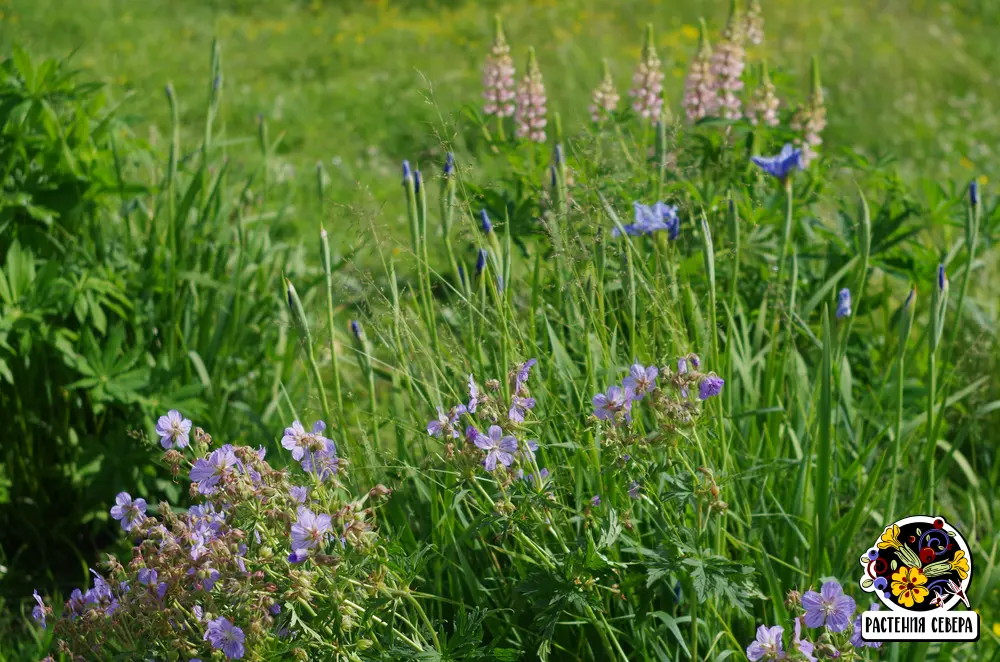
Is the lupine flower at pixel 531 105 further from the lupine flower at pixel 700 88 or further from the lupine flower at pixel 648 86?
the lupine flower at pixel 700 88

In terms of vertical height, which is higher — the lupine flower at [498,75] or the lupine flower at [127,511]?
the lupine flower at [498,75]

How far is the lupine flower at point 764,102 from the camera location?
7.88 ft

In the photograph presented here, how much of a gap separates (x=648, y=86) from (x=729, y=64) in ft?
0.70

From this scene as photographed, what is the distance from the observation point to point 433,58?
290 inches

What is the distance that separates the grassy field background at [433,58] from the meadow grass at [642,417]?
250 cm

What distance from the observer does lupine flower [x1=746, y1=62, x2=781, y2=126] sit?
7.88 ft

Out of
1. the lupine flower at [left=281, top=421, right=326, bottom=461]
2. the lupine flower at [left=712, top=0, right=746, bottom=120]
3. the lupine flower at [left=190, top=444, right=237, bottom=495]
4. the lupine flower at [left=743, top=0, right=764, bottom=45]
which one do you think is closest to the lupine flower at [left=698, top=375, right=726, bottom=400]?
the lupine flower at [left=281, top=421, right=326, bottom=461]

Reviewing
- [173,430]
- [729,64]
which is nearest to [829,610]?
[173,430]

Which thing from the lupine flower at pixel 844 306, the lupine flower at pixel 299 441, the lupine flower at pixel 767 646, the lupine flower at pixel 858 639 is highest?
the lupine flower at pixel 299 441

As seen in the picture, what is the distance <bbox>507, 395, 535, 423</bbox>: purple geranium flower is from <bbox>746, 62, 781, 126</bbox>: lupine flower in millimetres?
1385

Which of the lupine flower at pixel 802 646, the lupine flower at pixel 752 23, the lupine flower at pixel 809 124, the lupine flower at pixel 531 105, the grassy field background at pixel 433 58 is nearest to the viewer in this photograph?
the lupine flower at pixel 802 646

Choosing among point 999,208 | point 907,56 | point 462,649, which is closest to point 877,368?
point 999,208

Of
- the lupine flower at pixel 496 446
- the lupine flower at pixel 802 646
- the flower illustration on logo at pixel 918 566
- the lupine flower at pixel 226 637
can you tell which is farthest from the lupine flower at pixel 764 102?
the lupine flower at pixel 226 637

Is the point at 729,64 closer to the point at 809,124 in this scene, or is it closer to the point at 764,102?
Result: the point at 764,102
